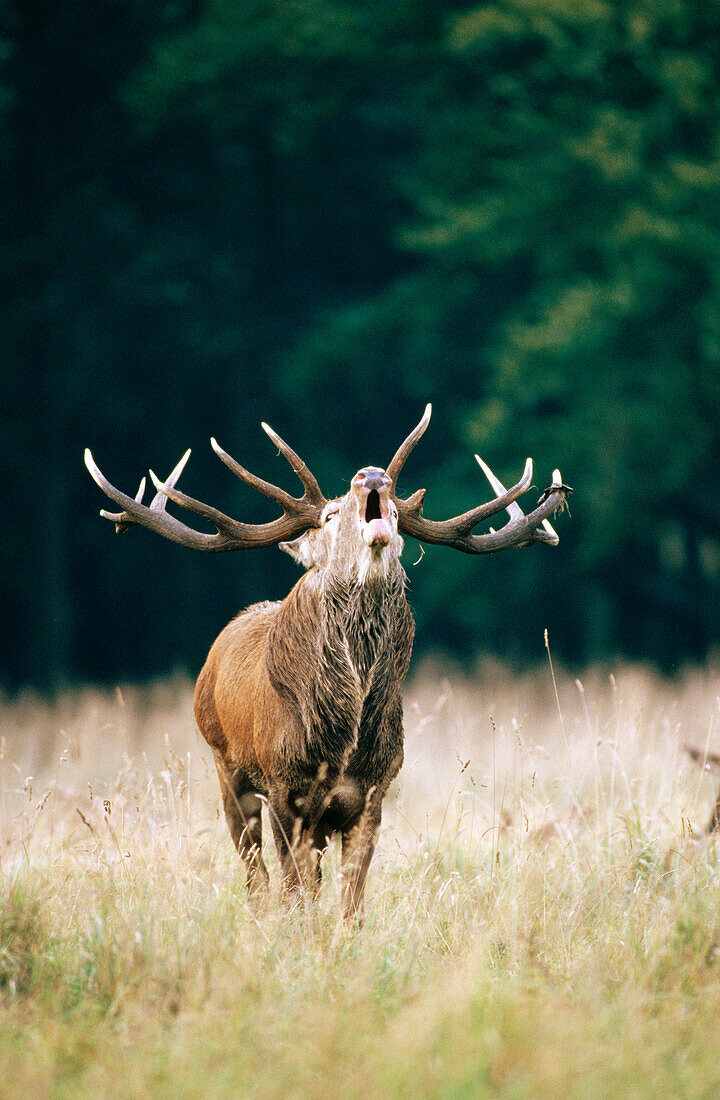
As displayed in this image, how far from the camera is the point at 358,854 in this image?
4082 millimetres

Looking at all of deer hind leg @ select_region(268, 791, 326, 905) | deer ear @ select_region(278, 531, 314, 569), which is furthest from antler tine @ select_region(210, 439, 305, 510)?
deer hind leg @ select_region(268, 791, 326, 905)

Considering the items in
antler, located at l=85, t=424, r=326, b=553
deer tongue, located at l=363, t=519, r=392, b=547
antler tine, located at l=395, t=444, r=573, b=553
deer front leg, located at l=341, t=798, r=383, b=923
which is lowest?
deer front leg, located at l=341, t=798, r=383, b=923

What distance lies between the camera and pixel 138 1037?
2.78 m

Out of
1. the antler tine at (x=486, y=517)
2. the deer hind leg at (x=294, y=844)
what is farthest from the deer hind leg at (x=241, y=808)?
the antler tine at (x=486, y=517)

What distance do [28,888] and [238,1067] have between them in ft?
4.33

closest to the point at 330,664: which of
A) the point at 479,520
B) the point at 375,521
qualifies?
the point at 375,521

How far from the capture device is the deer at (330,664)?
4.08 m

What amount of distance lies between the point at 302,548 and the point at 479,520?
75 cm

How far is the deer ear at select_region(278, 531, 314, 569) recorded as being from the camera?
4.44 m

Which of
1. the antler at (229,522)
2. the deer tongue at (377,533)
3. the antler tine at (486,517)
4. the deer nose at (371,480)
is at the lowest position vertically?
the antler tine at (486,517)

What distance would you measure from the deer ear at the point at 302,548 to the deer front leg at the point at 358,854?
97 cm

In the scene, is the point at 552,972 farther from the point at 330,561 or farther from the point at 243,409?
the point at 243,409

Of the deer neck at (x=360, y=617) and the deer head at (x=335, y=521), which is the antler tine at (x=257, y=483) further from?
the deer neck at (x=360, y=617)

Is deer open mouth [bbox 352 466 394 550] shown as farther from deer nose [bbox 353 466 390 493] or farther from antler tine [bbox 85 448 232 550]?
antler tine [bbox 85 448 232 550]
